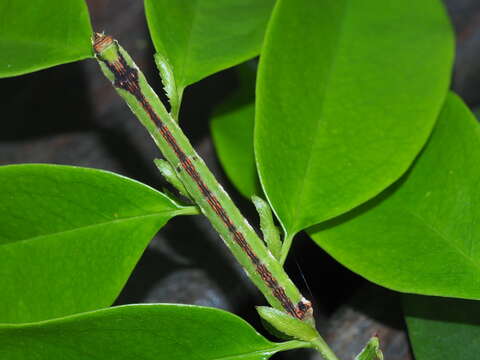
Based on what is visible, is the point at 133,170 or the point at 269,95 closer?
the point at 269,95

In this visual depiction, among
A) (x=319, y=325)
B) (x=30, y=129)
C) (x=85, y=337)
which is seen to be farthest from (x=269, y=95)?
(x=30, y=129)

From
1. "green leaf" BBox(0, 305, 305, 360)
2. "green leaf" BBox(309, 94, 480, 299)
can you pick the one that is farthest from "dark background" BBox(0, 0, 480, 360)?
"green leaf" BBox(0, 305, 305, 360)

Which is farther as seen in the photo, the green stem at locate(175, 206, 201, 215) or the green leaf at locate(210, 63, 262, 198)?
the green leaf at locate(210, 63, 262, 198)

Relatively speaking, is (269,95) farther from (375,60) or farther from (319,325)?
(319,325)

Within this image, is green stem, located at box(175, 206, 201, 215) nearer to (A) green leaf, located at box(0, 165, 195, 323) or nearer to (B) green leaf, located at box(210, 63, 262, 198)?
(A) green leaf, located at box(0, 165, 195, 323)

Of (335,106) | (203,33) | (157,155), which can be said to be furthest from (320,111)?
(157,155)
